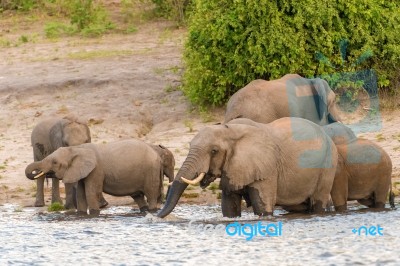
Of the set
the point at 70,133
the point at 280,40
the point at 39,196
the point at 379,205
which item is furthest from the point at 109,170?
the point at 280,40

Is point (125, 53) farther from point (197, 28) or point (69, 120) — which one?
point (69, 120)

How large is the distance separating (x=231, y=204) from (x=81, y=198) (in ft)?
7.16

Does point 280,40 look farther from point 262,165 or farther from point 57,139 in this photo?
point 262,165

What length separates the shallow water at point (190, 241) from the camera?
1126 cm

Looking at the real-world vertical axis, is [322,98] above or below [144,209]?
above

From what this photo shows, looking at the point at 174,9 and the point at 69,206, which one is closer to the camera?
the point at 69,206

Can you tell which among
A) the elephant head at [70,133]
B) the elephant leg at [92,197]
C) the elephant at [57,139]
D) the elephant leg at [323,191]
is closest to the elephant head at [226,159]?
the elephant leg at [323,191]

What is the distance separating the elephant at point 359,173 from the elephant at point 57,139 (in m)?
3.03

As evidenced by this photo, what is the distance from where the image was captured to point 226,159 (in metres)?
12.3

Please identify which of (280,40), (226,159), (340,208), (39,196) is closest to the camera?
(226,159)

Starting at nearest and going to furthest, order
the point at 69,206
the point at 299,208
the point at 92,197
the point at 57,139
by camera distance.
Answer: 1. the point at 299,208
2. the point at 92,197
3. the point at 69,206
4. the point at 57,139

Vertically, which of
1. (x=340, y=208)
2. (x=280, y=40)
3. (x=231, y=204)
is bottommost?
(x=340, y=208)

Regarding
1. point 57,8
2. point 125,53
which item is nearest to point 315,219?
point 125,53

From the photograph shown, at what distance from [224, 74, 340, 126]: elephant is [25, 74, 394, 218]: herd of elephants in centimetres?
1
